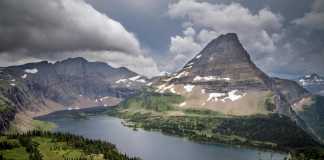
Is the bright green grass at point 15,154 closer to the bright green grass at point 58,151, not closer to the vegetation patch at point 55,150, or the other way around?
the vegetation patch at point 55,150

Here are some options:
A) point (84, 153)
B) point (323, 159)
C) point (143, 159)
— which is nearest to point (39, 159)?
point (84, 153)

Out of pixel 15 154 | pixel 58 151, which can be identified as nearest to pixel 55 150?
pixel 58 151

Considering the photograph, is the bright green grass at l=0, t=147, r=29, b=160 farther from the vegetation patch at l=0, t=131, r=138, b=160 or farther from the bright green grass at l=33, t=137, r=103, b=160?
the bright green grass at l=33, t=137, r=103, b=160

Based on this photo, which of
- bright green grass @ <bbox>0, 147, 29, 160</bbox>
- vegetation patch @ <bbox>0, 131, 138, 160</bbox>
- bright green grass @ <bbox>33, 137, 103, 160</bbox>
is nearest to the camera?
bright green grass @ <bbox>0, 147, 29, 160</bbox>

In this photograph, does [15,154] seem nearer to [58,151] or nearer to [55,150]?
[55,150]

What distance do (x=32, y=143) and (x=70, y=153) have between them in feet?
108

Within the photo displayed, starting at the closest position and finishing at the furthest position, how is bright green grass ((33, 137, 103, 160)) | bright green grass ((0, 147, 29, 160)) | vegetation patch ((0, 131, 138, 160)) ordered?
bright green grass ((0, 147, 29, 160)), vegetation patch ((0, 131, 138, 160)), bright green grass ((33, 137, 103, 160))

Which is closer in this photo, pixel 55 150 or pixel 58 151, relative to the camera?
pixel 58 151

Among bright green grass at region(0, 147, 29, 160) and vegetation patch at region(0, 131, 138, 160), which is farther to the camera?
vegetation patch at region(0, 131, 138, 160)

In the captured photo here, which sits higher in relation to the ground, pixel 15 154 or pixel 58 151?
pixel 15 154

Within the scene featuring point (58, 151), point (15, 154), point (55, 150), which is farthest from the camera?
point (55, 150)

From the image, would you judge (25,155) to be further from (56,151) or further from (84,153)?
(84,153)

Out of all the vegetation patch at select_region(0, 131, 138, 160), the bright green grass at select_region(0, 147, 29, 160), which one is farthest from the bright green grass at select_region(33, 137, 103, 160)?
the bright green grass at select_region(0, 147, 29, 160)

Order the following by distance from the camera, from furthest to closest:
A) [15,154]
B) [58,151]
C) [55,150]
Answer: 1. [55,150]
2. [58,151]
3. [15,154]
